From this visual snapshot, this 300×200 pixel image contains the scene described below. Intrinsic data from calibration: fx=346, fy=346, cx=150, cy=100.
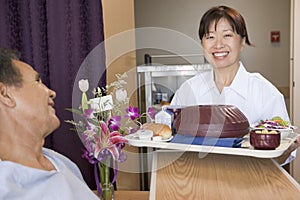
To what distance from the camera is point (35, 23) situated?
4.82 ft

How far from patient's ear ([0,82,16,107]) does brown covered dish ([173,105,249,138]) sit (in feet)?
1.86

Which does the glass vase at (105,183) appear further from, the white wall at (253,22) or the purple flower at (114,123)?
the white wall at (253,22)

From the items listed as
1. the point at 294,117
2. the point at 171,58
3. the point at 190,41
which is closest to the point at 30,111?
the point at 294,117

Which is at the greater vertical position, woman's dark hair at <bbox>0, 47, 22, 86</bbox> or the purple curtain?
the purple curtain

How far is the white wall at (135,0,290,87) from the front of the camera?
12.4 feet

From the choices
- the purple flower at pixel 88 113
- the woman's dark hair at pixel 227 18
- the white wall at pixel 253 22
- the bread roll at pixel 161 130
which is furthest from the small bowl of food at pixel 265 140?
the white wall at pixel 253 22

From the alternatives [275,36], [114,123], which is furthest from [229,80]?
[275,36]

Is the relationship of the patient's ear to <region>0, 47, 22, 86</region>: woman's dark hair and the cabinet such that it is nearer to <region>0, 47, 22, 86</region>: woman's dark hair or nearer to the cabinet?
<region>0, 47, 22, 86</region>: woman's dark hair

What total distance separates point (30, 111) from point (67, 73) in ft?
2.70

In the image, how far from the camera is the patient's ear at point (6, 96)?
69 cm

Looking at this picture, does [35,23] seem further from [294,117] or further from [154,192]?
[294,117]

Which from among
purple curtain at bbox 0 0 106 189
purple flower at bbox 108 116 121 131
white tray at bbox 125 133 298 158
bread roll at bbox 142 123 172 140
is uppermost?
purple curtain at bbox 0 0 106 189

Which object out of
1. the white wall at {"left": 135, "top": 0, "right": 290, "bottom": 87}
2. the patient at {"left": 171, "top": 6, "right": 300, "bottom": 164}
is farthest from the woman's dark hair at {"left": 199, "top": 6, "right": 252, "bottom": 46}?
the white wall at {"left": 135, "top": 0, "right": 290, "bottom": 87}

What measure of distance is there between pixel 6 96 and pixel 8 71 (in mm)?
54
